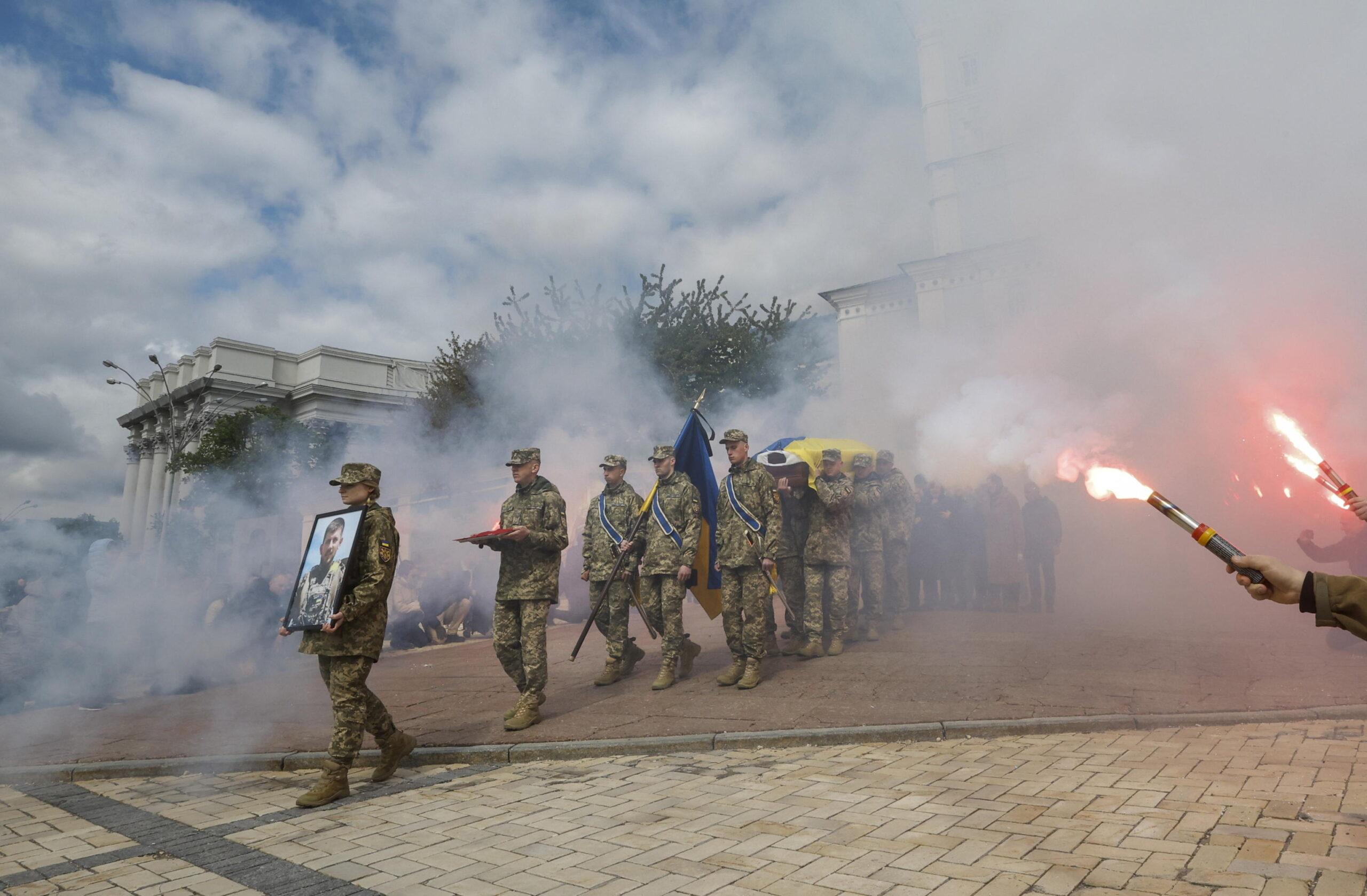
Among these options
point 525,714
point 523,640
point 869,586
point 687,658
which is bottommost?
point 525,714

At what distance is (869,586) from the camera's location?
28.3ft

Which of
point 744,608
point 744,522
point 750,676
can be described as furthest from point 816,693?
point 744,522

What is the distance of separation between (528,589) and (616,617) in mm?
1445

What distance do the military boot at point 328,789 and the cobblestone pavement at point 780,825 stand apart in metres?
0.05

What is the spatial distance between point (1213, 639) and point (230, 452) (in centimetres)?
1659

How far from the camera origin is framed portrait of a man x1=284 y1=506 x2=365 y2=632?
461cm

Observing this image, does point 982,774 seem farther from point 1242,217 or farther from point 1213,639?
point 1242,217

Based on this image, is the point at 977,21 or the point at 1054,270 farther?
the point at 1054,270

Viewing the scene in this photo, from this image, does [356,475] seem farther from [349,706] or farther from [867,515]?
[867,515]

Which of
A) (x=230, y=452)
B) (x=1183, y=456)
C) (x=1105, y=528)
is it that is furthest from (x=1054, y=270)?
(x=230, y=452)

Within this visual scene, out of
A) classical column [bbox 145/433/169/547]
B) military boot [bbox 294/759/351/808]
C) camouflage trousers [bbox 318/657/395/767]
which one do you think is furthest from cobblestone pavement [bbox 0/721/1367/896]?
classical column [bbox 145/433/169/547]

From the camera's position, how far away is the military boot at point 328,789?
14.2ft

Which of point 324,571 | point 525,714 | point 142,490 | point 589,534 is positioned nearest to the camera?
point 324,571

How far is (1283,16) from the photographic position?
33.0ft
